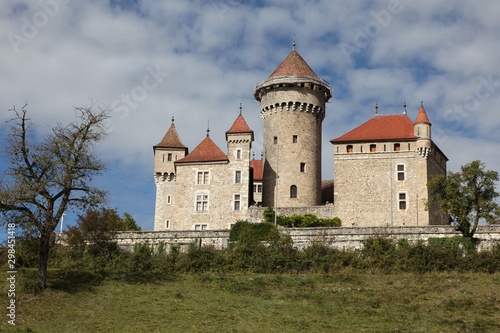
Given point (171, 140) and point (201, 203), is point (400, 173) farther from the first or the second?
point (171, 140)

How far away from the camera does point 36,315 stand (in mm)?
26234

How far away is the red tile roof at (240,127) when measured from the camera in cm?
5072

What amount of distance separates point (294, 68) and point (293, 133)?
22.2 ft

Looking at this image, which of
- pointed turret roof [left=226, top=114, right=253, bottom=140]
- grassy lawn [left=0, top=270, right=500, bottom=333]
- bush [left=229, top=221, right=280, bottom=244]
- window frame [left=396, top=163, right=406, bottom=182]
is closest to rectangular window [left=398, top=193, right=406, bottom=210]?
window frame [left=396, top=163, right=406, bottom=182]

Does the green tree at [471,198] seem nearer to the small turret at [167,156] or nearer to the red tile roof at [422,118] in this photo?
the red tile roof at [422,118]

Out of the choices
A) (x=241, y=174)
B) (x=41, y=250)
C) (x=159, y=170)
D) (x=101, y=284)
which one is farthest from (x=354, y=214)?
(x=41, y=250)

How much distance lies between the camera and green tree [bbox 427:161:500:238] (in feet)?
124

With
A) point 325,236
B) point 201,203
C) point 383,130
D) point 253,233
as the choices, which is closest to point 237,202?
point 201,203

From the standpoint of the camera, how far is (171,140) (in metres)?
55.5

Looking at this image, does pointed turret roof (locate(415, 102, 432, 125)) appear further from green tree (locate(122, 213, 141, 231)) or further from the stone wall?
green tree (locate(122, 213, 141, 231))

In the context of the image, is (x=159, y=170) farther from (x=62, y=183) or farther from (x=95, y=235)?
(x=62, y=183)

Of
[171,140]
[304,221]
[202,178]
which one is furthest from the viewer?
[171,140]

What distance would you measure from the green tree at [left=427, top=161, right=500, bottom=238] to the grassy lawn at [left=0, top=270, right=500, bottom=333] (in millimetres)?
5057

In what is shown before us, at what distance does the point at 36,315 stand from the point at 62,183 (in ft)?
23.5
